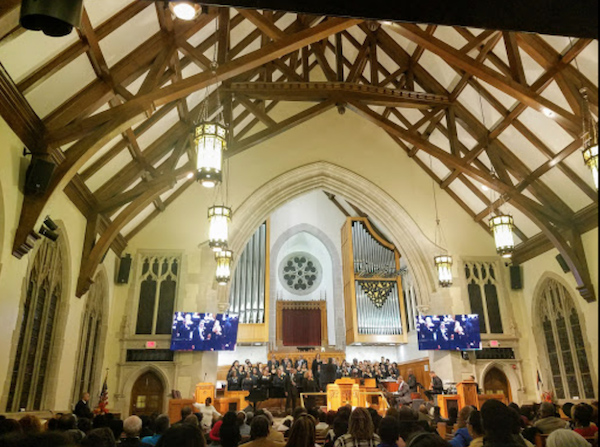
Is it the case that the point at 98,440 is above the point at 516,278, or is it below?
below

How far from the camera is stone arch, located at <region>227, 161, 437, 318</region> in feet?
34.2

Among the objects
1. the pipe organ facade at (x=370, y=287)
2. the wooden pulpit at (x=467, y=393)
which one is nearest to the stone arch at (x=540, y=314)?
the wooden pulpit at (x=467, y=393)

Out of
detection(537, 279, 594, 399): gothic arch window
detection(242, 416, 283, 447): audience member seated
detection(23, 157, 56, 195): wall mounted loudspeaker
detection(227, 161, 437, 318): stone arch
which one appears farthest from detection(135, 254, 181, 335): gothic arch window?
detection(537, 279, 594, 399): gothic arch window

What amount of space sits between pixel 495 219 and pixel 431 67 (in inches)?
130

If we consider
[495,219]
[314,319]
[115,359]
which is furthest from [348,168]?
[115,359]

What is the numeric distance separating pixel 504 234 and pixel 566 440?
562cm

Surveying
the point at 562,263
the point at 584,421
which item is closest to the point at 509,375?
the point at 562,263

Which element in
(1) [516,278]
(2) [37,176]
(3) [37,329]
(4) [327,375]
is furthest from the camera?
(1) [516,278]

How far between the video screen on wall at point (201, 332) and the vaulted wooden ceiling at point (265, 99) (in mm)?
2100

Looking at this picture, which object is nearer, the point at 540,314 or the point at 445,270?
the point at 445,270

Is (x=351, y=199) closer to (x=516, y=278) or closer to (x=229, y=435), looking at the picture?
(x=516, y=278)

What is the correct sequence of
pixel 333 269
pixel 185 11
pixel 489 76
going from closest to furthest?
pixel 185 11 < pixel 489 76 < pixel 333 269

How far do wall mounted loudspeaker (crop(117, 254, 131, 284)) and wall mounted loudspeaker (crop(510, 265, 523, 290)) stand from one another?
8.35m

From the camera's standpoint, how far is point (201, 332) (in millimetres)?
9016
